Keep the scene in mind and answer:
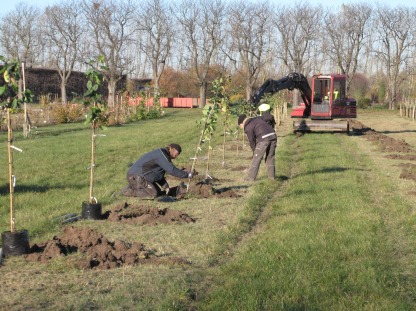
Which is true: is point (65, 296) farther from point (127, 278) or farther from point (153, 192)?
point (153, 192)

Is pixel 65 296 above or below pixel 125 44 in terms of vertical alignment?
below

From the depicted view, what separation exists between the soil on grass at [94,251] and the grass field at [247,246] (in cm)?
15

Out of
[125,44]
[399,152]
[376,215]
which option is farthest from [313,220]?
[125,44]

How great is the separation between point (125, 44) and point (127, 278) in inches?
3143

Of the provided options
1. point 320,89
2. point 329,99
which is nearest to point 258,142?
point 329,99

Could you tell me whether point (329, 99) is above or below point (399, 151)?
above

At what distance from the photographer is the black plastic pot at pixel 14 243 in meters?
7.66

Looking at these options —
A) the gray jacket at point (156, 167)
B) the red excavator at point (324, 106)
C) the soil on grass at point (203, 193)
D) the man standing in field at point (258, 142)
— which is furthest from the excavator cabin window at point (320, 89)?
the gray jacket at point (156, 167)

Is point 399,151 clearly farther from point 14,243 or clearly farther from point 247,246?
point 14,243

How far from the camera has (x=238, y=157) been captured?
19.8 m

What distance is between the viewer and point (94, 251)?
25.2 ft

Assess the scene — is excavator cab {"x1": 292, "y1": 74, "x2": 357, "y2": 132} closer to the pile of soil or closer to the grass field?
the grass field

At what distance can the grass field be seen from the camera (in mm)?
6184

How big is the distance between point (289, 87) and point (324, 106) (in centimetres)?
323
